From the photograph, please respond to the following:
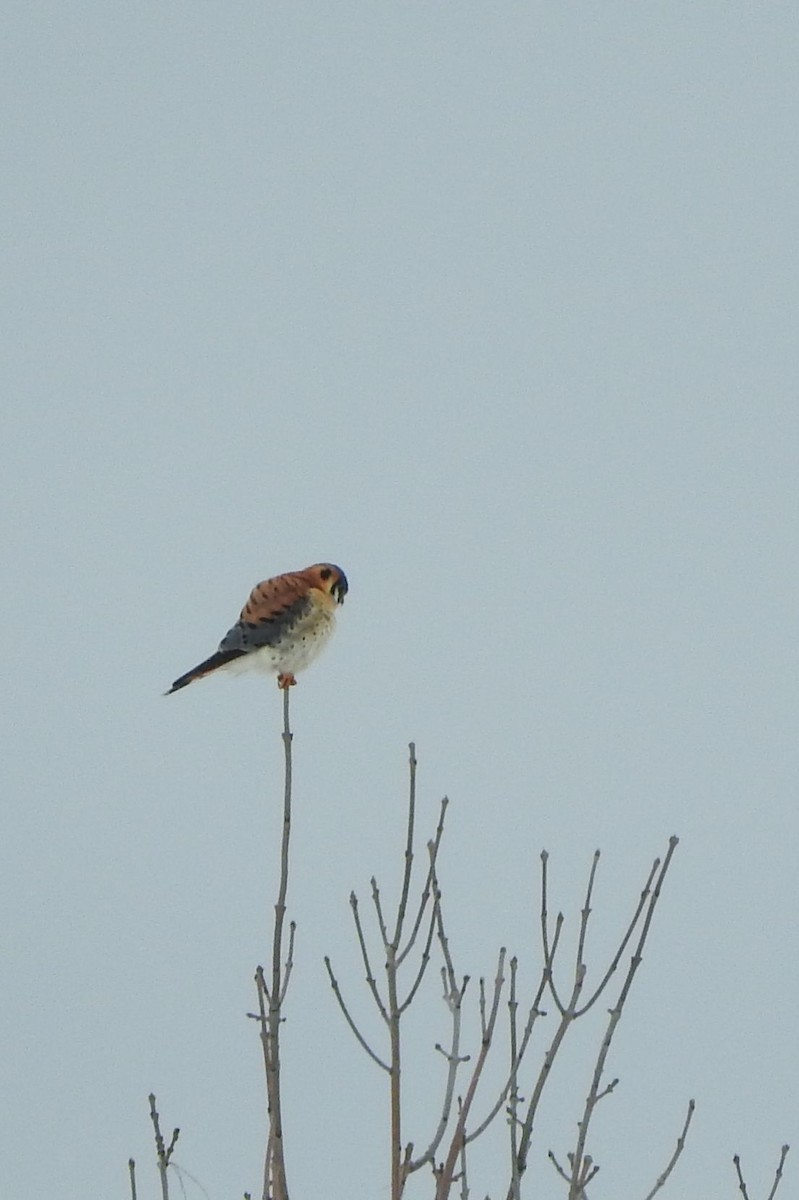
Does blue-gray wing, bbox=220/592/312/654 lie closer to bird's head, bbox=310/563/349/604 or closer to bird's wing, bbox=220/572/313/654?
bird's wing, bbox=220/572/313/654

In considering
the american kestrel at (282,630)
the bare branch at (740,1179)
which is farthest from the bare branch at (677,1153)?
the american kestrel at (282,630)

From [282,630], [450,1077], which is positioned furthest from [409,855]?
[282,630]

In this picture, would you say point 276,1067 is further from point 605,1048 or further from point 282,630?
point 282,630

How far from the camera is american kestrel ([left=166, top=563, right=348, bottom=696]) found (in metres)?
7.05

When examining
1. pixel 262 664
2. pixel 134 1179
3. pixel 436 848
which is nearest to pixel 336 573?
pixel 262 664

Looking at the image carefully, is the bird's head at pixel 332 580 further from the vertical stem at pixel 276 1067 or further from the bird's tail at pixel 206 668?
the vertical stem at pixel 276 1067

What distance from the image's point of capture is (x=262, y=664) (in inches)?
278

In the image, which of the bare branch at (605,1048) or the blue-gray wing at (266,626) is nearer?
the bare branch at (605,1048)

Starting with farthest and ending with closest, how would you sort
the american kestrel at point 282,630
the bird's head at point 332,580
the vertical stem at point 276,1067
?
the bird's head at point 332,580, the american kestrel at point 282,630, the vertical stem at point 276,1067

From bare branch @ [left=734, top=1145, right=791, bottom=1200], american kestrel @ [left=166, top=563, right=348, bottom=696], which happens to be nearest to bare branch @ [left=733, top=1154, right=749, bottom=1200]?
bare branch @ [left=734, top=1145, right=791, bottom=1200]

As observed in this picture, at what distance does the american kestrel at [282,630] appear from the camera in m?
7.05

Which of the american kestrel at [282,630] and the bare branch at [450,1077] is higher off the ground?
the american kestrel at [282,630]

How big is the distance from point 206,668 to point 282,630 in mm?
378

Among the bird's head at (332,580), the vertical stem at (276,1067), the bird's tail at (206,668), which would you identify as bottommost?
the vertical stem at (276,1067)
